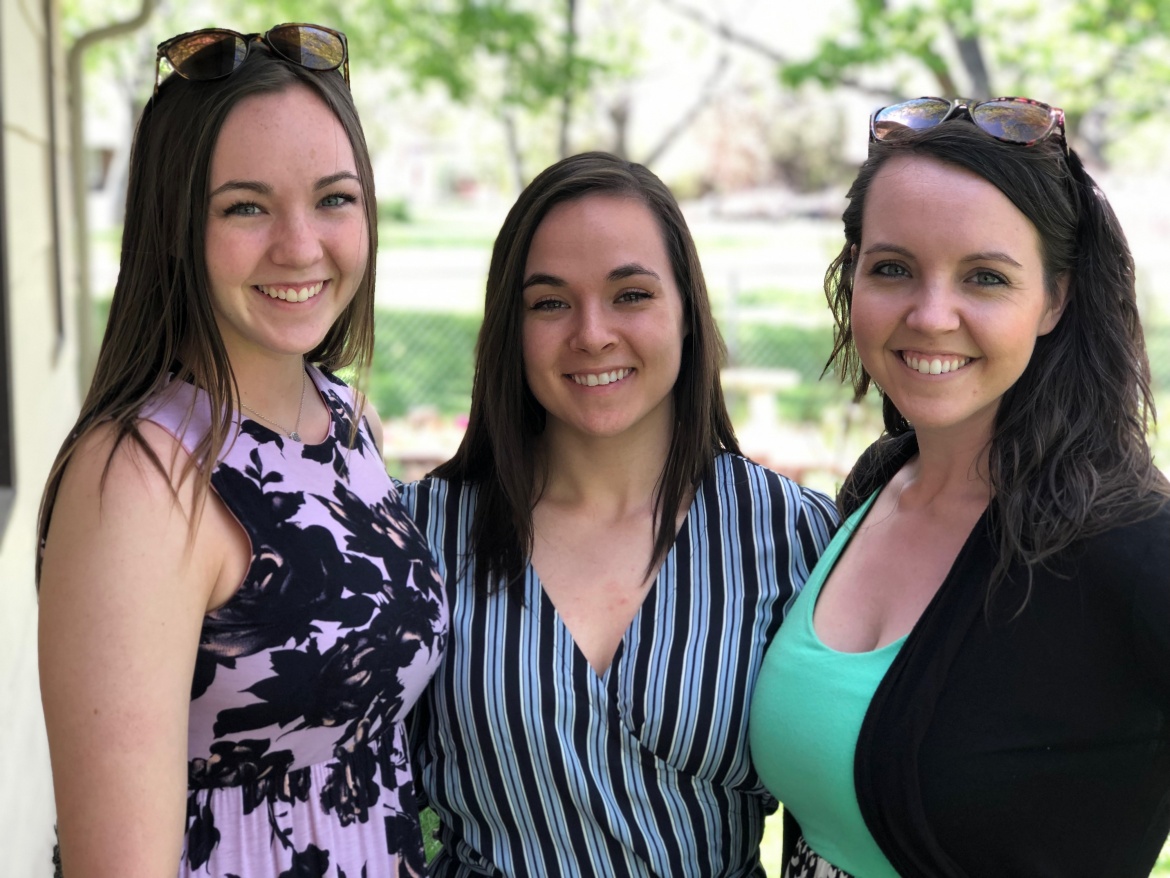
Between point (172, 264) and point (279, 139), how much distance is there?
245 mm

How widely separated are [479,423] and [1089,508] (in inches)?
46.9

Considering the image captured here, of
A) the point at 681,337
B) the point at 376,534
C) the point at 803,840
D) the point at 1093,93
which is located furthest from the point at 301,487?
the point at 1093,93

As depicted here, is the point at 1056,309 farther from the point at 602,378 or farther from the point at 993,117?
the point at 602,378

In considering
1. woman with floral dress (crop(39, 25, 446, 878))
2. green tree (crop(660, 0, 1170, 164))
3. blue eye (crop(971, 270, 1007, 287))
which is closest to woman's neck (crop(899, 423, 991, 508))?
blue eye (crop(971, 270, 1007, 287))

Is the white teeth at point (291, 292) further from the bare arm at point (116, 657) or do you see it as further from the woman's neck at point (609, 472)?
the woman's neck at point (609, 472)

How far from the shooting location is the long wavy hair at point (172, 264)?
1.78m

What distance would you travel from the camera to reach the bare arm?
1.59m

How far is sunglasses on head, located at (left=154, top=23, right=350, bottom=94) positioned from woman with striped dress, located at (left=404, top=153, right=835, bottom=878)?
55 centimetres

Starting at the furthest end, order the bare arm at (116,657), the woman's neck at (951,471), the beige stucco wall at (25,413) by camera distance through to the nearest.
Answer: the beige stucco wall at (25,413), the woman's neck at (951,471), the bare arm at (116,657)

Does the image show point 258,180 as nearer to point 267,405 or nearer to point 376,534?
point 267,405

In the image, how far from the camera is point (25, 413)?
3551 millimetres

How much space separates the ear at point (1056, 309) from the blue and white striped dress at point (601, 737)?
0.66m

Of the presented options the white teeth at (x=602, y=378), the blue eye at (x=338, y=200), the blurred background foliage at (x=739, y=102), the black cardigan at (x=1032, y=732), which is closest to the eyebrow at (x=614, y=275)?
the white teeth at (x=602, y=378)

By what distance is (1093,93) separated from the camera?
28.2ft
